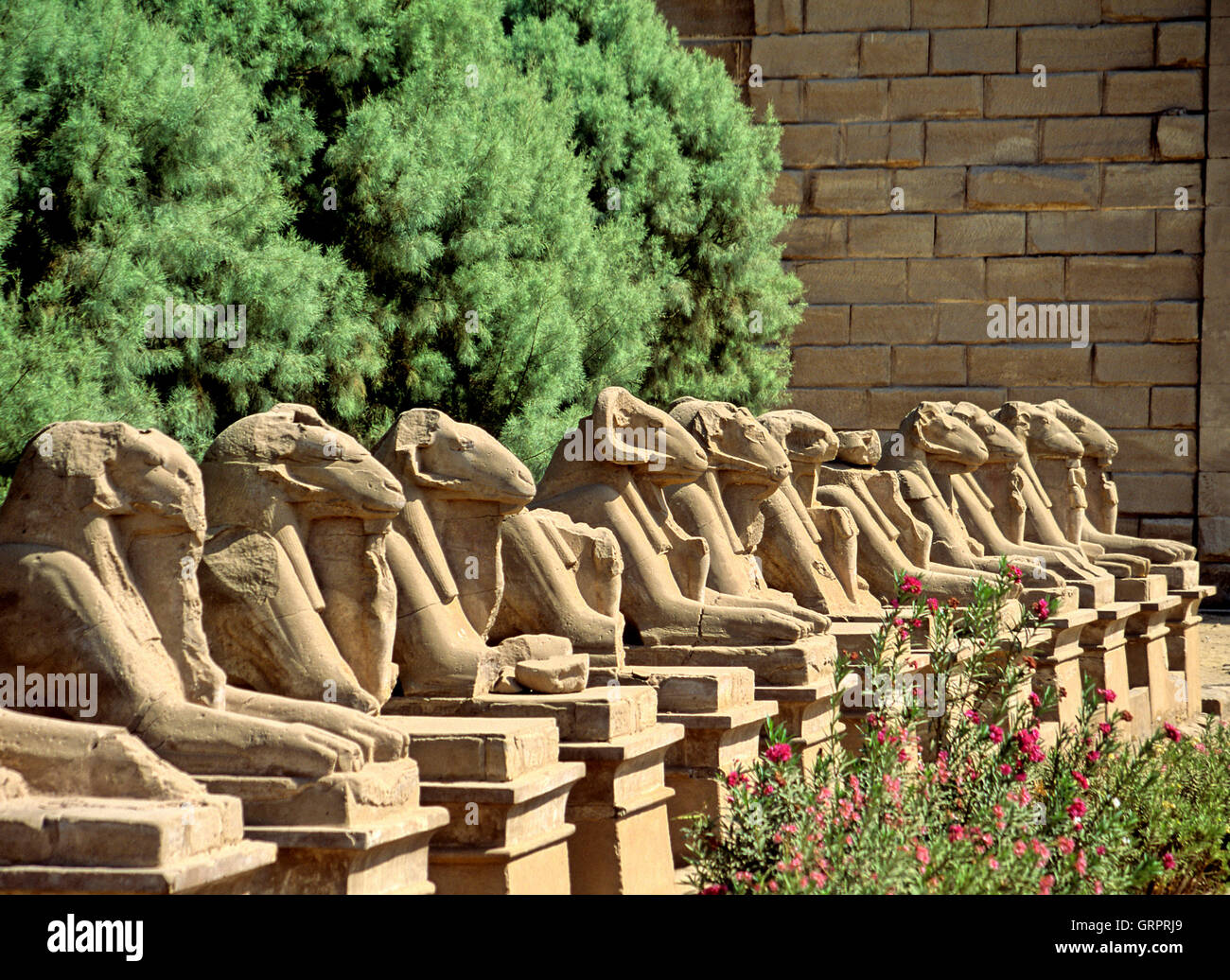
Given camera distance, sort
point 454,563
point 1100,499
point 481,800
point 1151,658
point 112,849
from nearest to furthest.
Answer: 1. point 112,849
2. point 481,800
3. point 454,563
4. point 1151,658
5. point 1100,499

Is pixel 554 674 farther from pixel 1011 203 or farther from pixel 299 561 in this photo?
pixel 1011 203

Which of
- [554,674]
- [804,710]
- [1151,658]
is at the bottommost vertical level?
[1151,658]

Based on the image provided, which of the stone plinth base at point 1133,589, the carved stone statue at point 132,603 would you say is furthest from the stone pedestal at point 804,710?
the stone plinth base at point 1133,589

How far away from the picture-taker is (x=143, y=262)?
264 inches

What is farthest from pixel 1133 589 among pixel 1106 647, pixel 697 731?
pixel 697 731

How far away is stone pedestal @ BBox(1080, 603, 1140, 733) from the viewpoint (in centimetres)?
927

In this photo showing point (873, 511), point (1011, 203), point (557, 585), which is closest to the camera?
point (557, 585)

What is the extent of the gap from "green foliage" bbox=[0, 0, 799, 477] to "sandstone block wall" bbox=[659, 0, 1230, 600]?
2.57m

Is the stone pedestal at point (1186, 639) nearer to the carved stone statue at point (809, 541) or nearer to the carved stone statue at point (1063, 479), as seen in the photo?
the carved stone statue at point (1063, 479)

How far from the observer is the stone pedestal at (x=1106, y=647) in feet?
30.4

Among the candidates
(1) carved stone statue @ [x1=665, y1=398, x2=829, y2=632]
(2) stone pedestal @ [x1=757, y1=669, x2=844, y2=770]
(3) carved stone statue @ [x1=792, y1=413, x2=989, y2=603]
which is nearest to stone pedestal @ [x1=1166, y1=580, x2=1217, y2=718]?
(3) carved stone statue @ [x1=792, y1=413, x2=989, y2=603]

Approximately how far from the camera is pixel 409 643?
486 cm

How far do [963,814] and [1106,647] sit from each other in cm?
484
